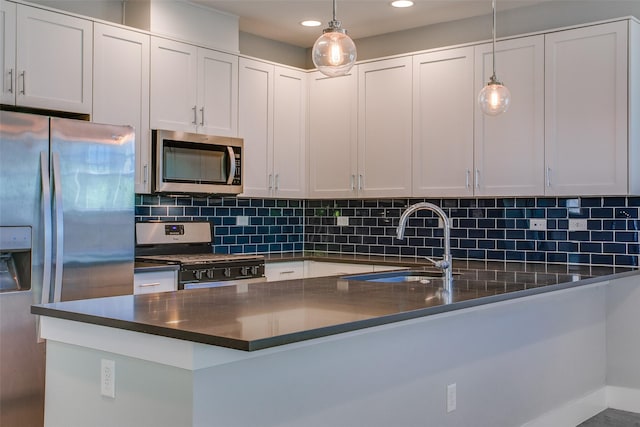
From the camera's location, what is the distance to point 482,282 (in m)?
3.25

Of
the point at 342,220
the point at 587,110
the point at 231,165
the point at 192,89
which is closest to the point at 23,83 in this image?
the point at 192,89

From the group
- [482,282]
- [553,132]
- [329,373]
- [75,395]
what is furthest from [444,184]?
[75,395]

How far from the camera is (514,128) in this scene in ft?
15.1

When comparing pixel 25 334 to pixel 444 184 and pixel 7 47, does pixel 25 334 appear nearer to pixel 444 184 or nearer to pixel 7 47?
pixel 7 47

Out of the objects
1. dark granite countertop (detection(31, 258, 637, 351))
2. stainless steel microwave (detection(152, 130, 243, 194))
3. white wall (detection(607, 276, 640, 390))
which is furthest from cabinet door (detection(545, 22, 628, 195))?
stainless steel microwave (detection(152, 130, 243, 194))

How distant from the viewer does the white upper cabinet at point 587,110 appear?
13.7ft

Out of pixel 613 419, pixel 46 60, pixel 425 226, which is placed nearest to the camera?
pixel 46 60

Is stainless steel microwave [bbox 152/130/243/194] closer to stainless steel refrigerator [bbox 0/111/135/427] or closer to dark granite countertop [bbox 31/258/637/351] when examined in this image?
stainless steel refrigerator [bbox 0/111/135/427]

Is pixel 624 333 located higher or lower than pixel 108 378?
lower

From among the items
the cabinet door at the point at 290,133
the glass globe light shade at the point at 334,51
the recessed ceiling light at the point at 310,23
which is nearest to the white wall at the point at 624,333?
the cabinet door at the point at 290,133

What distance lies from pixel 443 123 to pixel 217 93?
1.60 m

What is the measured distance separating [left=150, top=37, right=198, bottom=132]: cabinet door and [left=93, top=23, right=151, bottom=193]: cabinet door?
61 millimetres

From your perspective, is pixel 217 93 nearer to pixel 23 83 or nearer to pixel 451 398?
pixel 23 83

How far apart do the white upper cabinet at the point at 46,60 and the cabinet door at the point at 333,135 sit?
6.48 feet
